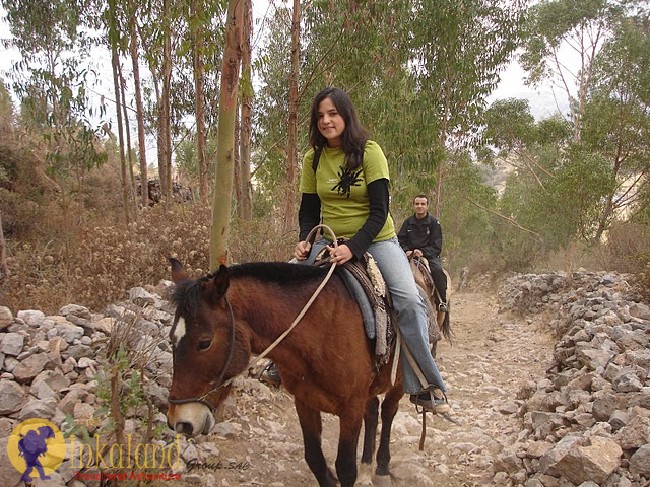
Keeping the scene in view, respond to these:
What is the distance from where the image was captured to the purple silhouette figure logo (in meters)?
2.61

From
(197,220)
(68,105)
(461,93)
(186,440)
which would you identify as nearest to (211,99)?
(68,105)

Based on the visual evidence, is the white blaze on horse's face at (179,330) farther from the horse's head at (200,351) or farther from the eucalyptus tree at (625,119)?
the eucalyptus tree at (625,119)

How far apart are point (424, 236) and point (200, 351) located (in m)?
6.42

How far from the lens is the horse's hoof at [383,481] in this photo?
3818 mm

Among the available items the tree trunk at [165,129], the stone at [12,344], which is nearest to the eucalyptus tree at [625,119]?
the tree trunk at [165,129]

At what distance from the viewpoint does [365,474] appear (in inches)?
150

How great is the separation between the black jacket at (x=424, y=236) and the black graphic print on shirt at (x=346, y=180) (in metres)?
5.00

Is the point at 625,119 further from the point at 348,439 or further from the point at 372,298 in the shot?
the point at 348,439

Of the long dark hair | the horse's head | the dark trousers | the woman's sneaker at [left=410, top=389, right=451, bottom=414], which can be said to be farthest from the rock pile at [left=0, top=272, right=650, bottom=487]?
the dark trousers

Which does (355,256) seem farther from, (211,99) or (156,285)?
(211,99)

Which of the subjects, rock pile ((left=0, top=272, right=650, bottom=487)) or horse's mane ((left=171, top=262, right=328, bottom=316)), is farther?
rock pile ((left=0, top=272, right=650, bottom=487))

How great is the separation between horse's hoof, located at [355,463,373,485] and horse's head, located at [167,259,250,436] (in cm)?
210

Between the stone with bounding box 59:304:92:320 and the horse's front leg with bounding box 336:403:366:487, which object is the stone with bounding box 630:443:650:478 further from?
the stone with bounding box 59:304:92:320

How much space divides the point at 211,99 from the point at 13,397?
11369 millimetres
